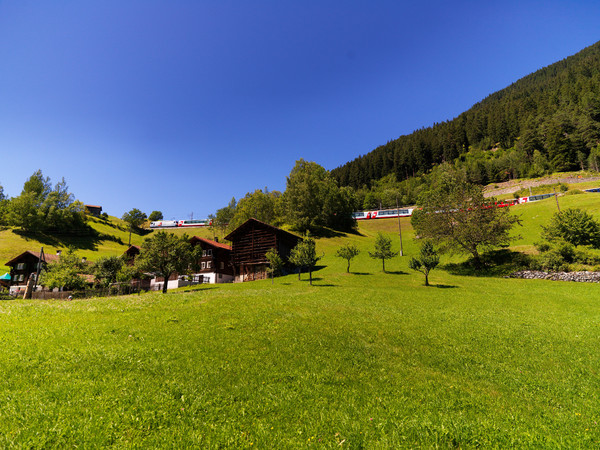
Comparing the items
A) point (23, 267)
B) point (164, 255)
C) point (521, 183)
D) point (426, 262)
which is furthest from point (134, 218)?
point (521, 183)

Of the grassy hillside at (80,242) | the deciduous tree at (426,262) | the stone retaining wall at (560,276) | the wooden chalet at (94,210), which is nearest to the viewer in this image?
the stone retaining wall at (560,276)

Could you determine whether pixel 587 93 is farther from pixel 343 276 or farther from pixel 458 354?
pixel 458 354

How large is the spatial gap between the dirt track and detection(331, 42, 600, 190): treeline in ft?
27.8

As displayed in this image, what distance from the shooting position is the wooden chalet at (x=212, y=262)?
51375mm

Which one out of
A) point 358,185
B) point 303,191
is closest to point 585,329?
point 303,191

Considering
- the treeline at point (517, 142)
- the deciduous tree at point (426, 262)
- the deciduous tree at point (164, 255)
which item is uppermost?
the treeline at point (517, 142)

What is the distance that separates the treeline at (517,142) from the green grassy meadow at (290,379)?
470 feet

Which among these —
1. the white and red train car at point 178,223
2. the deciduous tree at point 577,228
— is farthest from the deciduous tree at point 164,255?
the white and red train car at point 178,223

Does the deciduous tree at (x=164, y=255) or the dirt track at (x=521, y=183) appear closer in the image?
the deciduous tree at (x=164, y=255)

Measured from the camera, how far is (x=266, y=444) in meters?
5.95

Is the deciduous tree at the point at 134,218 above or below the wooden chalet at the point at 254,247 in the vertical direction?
above

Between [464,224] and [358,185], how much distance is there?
142785 millimetres

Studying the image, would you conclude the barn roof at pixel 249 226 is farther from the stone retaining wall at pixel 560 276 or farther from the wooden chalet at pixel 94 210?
the wooden chalet at pixel 94 210

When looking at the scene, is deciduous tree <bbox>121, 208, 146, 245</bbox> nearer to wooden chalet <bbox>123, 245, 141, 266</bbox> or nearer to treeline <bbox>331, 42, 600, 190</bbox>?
wooden chalet <bbox>123, 245, 141, 266</bbox>
